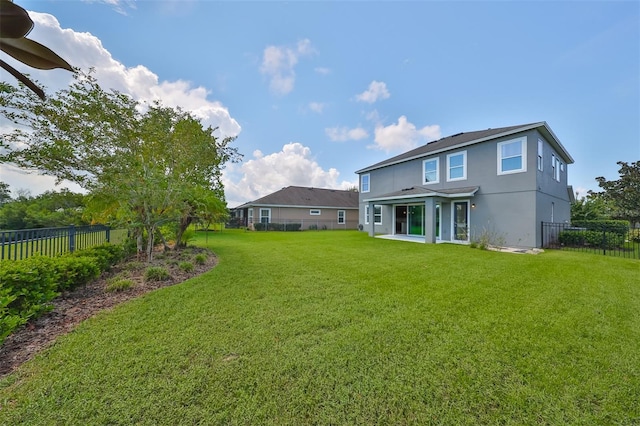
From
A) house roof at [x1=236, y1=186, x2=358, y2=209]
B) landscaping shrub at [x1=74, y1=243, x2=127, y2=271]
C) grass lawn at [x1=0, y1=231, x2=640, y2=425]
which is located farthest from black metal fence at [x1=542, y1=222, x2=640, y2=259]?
house roof at [x1=236, y1=186, x2=358, y2=209]

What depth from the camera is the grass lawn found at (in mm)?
1952

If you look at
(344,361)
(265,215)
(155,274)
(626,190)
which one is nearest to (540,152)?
(344,361)

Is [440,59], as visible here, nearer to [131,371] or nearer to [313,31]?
[313,31]

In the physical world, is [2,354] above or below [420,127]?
below

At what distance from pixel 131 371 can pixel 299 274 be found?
160 inches

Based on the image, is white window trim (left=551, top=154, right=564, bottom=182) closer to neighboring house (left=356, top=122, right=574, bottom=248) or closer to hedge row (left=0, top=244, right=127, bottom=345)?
neighboring house (left=356, top=122, right=574, bottom=248)

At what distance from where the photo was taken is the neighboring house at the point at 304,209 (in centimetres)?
2462

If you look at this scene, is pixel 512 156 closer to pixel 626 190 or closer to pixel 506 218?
pixel 506 218

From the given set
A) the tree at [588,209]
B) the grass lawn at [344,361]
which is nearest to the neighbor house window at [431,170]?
the grass lawn at [344,361]

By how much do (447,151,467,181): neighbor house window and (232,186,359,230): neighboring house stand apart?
1493 cm

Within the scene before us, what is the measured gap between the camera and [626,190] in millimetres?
18031

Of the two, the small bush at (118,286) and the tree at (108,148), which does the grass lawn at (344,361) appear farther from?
the tree at (108,148)

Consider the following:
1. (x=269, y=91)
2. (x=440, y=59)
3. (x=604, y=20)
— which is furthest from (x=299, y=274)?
(x=604, y=20)

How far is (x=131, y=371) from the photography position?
7.83 ft
